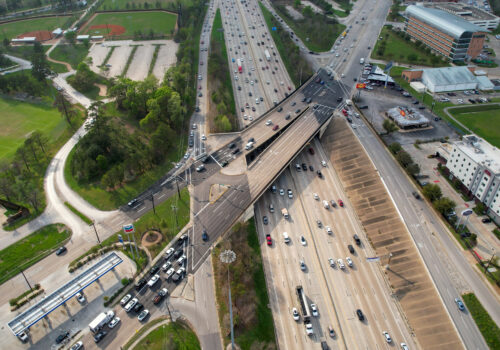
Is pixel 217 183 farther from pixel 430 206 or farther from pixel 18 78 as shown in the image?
pixel 18 78

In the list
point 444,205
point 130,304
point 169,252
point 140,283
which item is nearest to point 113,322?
point 130,304

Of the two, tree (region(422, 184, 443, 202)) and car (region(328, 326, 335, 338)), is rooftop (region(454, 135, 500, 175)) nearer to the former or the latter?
tree (region(422, 184, 443, 202))

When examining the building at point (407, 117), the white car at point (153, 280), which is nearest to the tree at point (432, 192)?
the building at point (407, 117)

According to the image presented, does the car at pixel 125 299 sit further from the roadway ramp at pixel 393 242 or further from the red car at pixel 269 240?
the roadway ramp at pixel 393 242

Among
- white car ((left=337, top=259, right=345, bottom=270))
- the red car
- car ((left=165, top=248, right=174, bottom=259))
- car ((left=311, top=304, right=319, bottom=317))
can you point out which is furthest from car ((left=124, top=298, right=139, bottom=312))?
white car ((left=337, top=259, right=345, bottom=270))

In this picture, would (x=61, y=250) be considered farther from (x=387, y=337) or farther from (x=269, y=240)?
(x=387, y=337)

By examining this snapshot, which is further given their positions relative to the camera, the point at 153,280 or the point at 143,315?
the point at 153,280

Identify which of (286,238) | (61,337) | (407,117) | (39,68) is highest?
(39,68)
